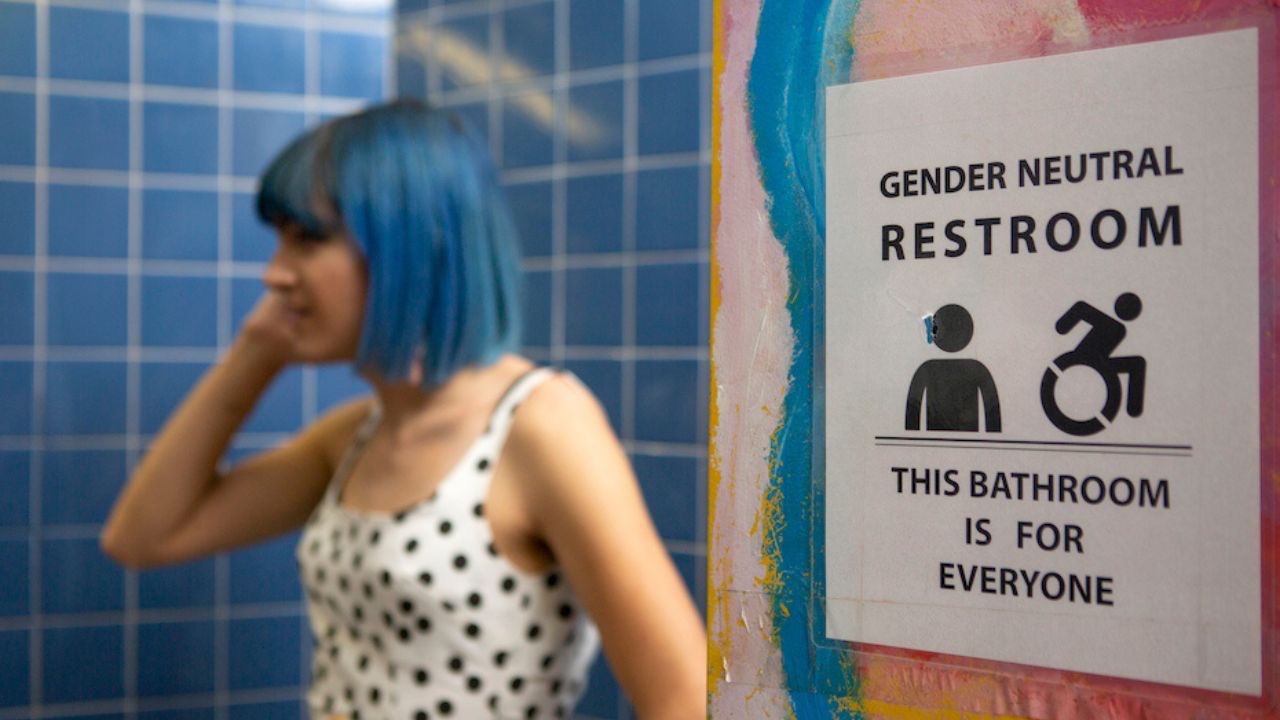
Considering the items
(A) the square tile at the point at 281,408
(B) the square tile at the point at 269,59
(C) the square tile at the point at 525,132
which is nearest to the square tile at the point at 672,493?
(C) the square tile at the point at 525,132

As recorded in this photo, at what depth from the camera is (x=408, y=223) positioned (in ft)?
4.02

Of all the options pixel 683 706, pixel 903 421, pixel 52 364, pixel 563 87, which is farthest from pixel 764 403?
pixel 52 364

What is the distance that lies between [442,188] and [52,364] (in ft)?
2.46

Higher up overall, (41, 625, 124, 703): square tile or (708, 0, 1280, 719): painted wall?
(708, 0, 1280, 719): painted wall

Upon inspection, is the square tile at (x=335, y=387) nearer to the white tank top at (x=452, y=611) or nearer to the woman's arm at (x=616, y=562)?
Result: the white tank top at (x=452, y=611)

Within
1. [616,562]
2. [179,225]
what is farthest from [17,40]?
[616,562]

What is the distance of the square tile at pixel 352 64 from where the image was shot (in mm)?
1840

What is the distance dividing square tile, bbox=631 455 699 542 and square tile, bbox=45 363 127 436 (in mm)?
729

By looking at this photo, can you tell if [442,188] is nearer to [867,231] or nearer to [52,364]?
[52,364]

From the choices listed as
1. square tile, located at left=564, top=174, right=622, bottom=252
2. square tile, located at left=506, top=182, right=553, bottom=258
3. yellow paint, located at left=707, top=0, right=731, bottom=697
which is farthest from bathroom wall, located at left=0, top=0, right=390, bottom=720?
→ yellow paint, located at left=707, top=0, right=731, bottom=697

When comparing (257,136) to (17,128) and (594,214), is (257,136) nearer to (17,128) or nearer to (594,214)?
Result: (17,128)

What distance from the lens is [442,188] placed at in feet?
4.08

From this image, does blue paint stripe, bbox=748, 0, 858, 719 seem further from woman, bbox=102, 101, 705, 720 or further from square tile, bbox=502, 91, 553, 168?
square tile, bbox=502, 91, 553, 168

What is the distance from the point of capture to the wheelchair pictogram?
11.1 inches
